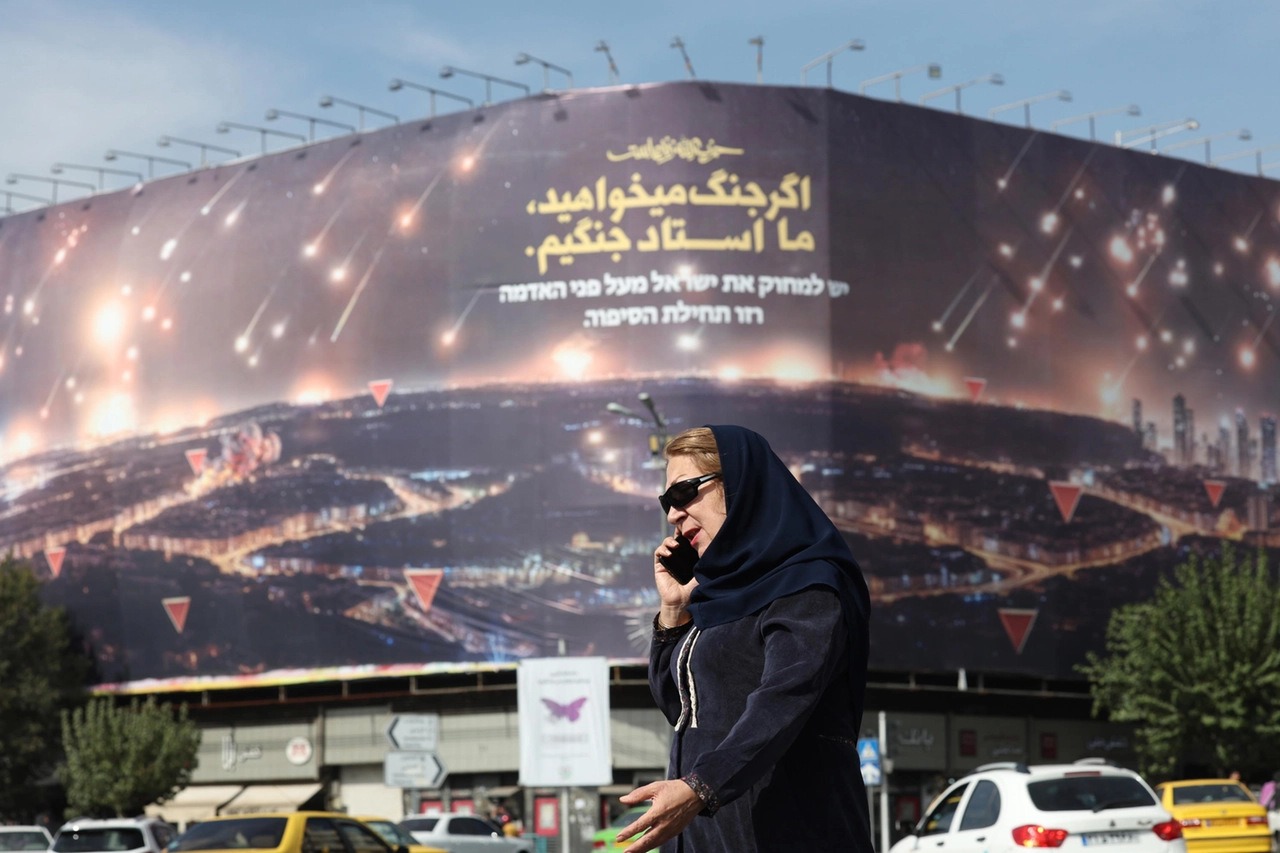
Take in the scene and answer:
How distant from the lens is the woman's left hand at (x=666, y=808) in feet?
10.2

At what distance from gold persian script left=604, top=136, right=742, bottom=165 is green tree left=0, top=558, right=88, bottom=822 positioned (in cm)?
1792

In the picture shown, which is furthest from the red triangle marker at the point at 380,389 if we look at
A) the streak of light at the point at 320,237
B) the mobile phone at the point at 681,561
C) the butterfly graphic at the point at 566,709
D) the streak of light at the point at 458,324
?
the mobile phone at the point at 681,561

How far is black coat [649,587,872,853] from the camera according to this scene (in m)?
3.22

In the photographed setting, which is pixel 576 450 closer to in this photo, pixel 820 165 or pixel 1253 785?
pixel 820 165

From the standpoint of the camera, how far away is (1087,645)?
4259 cm

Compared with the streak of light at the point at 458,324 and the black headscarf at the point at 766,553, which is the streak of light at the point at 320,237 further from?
the black headscarf at the point at 766,553

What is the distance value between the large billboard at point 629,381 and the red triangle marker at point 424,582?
111 mm

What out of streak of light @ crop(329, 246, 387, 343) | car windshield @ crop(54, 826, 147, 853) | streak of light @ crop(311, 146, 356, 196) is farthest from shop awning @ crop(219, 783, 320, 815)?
car windshield @ crop(54, 826, 147, 853)

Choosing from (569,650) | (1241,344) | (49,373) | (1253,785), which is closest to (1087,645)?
(1253,785)

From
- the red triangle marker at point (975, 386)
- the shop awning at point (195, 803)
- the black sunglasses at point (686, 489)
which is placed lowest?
the shop awning at point (195, 803)

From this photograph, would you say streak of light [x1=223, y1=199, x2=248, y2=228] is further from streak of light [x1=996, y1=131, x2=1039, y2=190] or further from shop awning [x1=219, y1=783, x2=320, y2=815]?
streak of light [x1=996, y1=131, x2=1039, y2=190]

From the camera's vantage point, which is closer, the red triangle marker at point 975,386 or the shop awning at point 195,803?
the red triangle marker at point 975,386

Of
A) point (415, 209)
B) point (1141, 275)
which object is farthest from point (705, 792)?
point (1141, 275)

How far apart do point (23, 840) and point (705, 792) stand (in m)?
22.7
